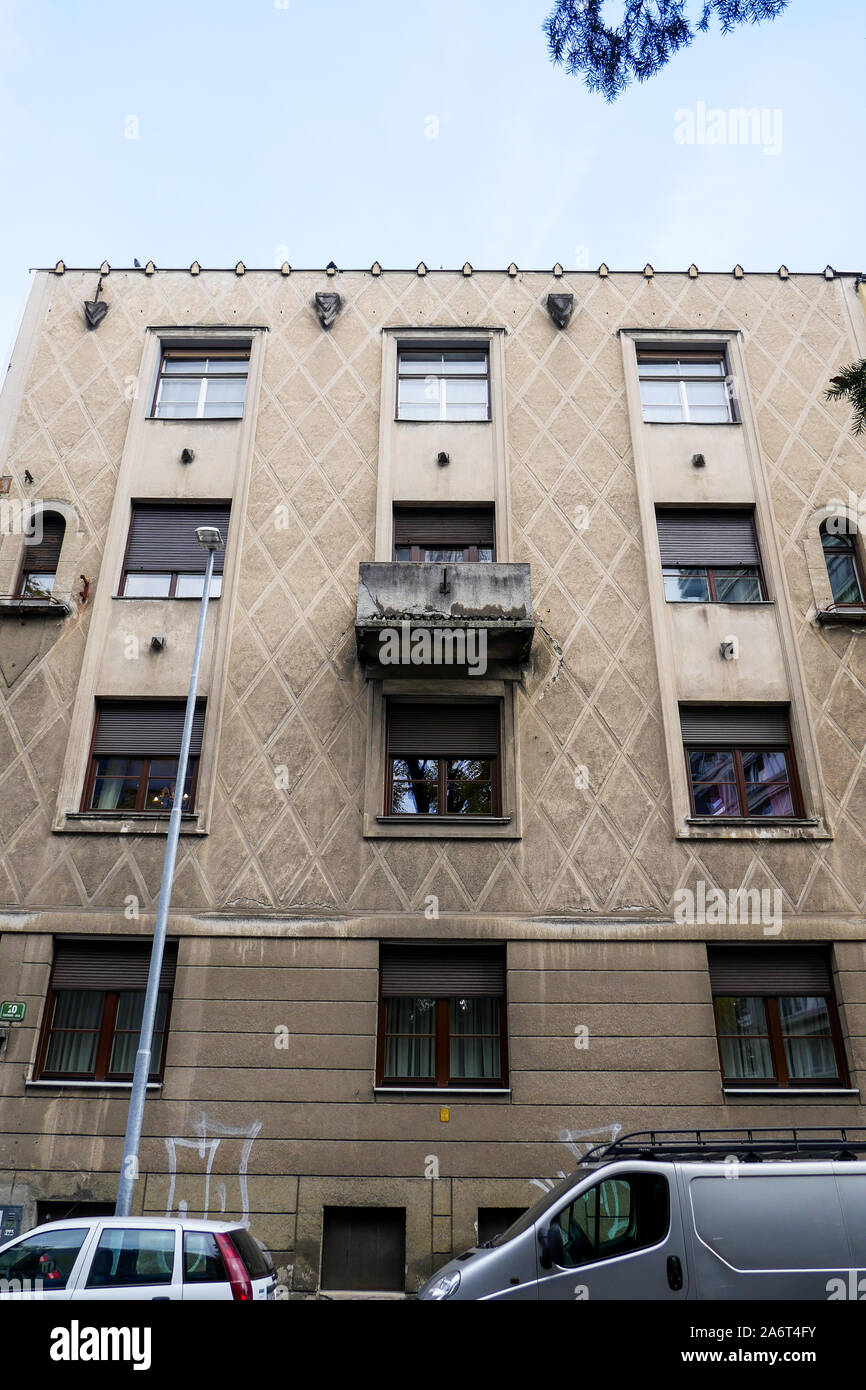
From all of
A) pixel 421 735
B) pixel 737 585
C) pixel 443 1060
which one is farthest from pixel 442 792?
pixel 737 585

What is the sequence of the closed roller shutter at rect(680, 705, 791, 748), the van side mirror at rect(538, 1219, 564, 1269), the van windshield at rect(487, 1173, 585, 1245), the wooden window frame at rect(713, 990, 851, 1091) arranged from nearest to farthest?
the van side mirror at rect(538, 1219, 564, 1269)
the van windshield at rect(487, 1173, 585, 1245)
the wooden window frame at rect(713, 990, 851, 1091)
the closed roller shutter at rect(680, 705, 791, 748)

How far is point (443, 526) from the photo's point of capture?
17516 millimetres

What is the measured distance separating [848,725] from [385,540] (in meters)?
8.93

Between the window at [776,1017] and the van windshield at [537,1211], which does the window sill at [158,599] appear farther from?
the van windshield at [537,1211]

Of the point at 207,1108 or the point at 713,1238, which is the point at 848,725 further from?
the point at 207,1108

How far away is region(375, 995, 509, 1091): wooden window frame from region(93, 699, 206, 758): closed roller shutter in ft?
18.3

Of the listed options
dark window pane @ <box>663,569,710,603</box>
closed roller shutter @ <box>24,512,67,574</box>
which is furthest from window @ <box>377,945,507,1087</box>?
closed roller shutter @ <box>24,512,67,574</box>

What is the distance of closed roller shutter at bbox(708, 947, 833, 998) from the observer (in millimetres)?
13898

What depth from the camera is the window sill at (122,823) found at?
47.7ft

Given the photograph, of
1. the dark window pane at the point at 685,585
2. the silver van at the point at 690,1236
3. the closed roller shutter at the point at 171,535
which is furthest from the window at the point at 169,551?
the silver van at the point at 690,1236

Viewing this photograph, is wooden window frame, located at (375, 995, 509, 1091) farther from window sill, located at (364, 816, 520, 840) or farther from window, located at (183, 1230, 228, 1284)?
window, located at (183, 1230, 228, 1284)

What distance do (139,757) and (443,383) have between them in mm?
10016

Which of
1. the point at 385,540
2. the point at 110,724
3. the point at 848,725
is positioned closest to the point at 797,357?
the point at 848,725

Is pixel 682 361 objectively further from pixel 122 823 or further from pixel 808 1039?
pixel 122 823
